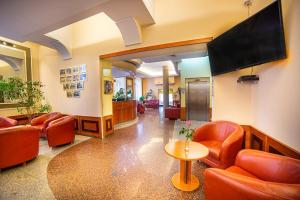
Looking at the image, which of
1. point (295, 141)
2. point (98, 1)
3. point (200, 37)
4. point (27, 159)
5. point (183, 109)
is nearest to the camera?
point (295, 141)

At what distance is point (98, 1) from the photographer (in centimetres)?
244

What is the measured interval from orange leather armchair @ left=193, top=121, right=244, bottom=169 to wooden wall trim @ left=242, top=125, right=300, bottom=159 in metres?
0.33

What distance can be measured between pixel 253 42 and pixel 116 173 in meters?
3.05

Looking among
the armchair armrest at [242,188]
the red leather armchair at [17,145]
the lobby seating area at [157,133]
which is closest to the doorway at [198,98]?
the lobby seating area at [157,133]

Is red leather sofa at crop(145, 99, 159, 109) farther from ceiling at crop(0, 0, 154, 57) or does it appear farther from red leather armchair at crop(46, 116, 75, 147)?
ceiling at crop(0, 0, 154, 57)

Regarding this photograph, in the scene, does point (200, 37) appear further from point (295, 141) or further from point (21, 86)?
point (21, 86)

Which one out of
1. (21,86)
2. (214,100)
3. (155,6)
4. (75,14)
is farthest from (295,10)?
(21,86)

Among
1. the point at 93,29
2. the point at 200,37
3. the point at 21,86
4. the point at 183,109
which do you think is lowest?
the point at 183,109

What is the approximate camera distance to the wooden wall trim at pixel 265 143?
1.68 metres

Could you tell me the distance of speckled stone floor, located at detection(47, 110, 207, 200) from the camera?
6.43ft

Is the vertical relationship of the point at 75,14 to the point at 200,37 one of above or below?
above

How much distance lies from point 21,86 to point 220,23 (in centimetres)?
516

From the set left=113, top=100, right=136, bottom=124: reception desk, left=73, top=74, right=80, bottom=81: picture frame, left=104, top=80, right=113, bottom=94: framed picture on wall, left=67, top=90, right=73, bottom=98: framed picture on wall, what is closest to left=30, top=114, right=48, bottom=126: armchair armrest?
left=67, top=90, right=73, bottom=98: framed picture on wall

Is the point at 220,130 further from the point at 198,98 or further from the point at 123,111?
the point at 123,111
